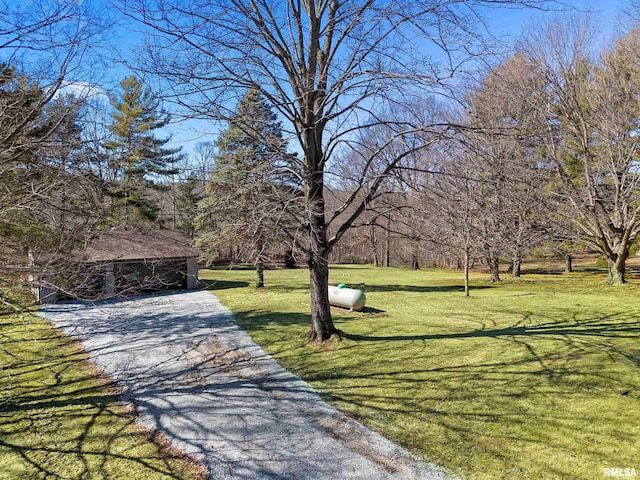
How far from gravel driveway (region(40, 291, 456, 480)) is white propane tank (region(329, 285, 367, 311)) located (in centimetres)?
359

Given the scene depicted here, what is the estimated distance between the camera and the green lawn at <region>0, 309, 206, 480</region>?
172 inches

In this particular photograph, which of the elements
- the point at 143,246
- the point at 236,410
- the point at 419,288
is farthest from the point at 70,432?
the point at 419,288

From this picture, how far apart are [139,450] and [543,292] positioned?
52.5 feet

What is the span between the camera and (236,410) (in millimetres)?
5758

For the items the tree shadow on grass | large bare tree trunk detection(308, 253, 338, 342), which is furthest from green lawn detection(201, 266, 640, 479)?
the tree shadow on grass

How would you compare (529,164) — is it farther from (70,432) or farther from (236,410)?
(70,432)

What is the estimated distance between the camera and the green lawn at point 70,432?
437 centimetres

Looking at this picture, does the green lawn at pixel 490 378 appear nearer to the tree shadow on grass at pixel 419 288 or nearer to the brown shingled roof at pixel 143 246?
the tree shadow on grass at pixel 419 288

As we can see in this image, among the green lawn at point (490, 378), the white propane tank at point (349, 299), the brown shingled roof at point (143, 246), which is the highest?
the brown shingled roof at point (143, 246)

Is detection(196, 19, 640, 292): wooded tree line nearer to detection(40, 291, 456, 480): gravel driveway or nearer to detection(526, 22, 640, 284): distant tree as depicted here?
detection(526, 22, 640, 284): distant tree

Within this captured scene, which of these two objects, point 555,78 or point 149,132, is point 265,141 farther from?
point 149,132

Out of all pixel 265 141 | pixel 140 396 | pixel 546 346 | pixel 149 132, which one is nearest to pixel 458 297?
pixel 546 346

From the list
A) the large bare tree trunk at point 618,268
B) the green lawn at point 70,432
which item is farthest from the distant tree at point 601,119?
the green lawn at point 70,432

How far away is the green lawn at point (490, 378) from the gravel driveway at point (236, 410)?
16.1 inches
